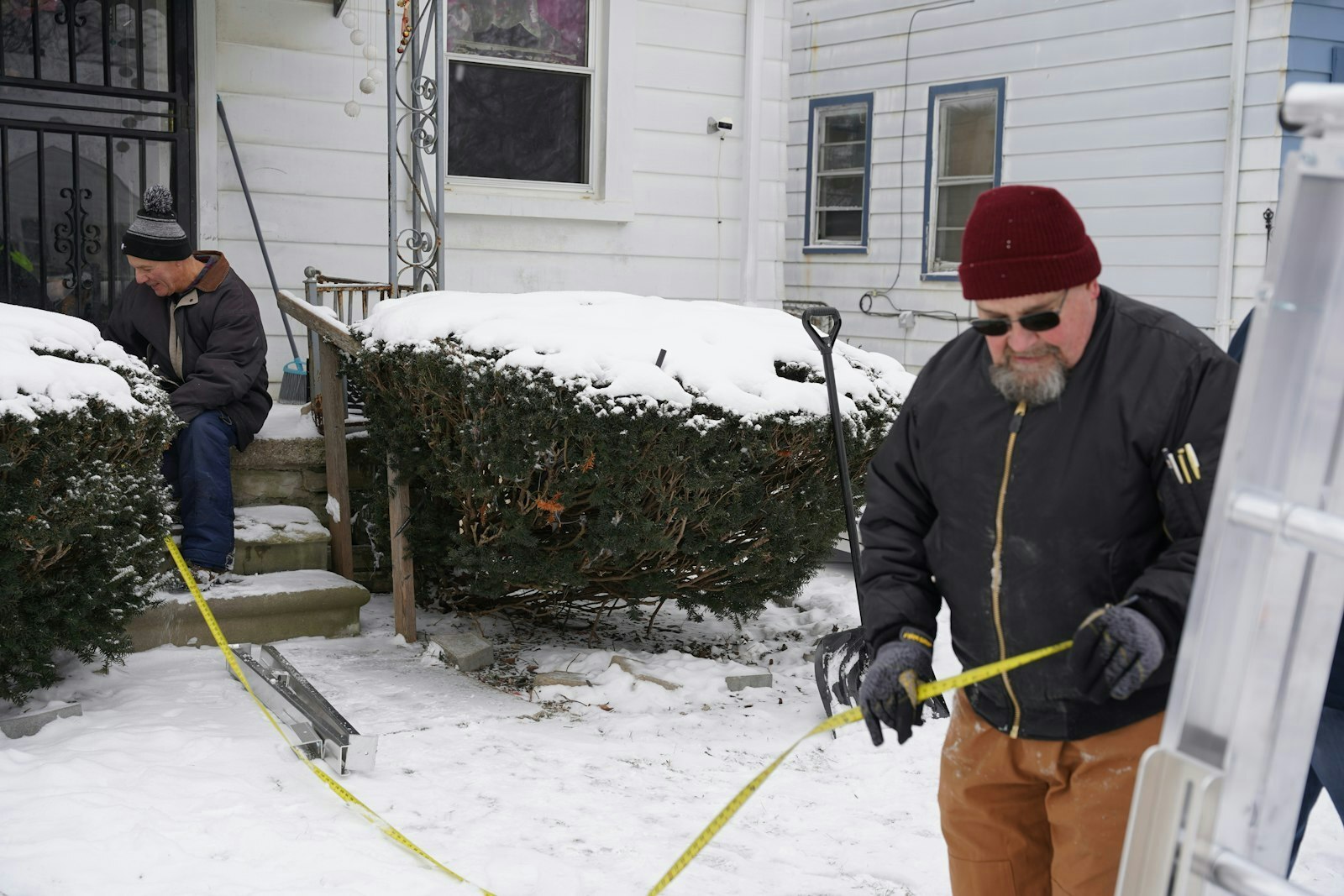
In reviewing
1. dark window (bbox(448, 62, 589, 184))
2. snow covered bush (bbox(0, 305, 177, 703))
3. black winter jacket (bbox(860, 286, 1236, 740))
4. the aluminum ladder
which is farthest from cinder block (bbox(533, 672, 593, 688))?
dark window (bbox(448, 62, 589, 184))

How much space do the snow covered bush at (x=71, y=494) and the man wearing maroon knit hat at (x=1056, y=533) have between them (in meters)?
2.94

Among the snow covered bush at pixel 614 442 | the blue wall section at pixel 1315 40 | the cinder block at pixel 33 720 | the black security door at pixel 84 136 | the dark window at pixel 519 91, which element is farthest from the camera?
the blue wall section at pixel 1315 40

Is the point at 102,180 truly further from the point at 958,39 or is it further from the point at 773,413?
the point at 958,39

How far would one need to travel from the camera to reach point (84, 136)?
7031 millimetres

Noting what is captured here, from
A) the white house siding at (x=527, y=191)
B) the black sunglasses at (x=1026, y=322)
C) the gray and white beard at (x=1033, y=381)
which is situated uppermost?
the white house siding at (x=527, y=191)

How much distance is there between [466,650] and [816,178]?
30.4 ft

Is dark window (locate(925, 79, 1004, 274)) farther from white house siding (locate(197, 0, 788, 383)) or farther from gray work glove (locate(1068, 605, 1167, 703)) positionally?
gray work glove (locate(1068, 605, 1167, 703))

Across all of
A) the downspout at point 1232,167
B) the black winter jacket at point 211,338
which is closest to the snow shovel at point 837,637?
the black winter jacket at point 211,338

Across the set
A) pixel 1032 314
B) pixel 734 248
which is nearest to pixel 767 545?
pixel 1032 314

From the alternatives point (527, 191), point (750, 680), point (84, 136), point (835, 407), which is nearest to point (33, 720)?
point (750, 680)

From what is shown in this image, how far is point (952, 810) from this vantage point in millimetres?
2549

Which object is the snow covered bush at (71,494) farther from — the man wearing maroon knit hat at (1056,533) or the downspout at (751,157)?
the downspout at (751,157)

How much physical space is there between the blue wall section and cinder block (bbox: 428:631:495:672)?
717cm

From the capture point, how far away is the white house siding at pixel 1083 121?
962 centimetres
